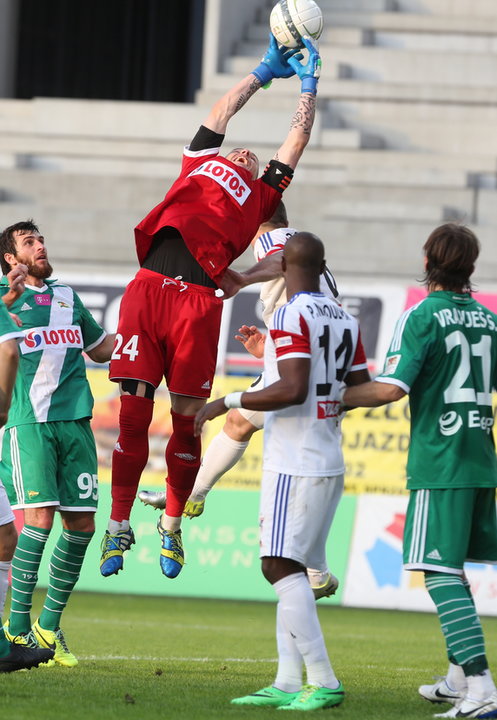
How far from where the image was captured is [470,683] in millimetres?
5953

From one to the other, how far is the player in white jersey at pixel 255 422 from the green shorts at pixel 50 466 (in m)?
0.39

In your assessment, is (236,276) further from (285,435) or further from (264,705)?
(264,705)

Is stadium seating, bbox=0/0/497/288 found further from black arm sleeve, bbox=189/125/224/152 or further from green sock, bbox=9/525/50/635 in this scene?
green sock, bbox=9/525/50/635

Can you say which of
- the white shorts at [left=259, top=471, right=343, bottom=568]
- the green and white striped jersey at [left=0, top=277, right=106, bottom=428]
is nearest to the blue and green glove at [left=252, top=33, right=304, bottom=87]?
the green and white striped jersey at [left=0, top=277, right=106, bottom=428]

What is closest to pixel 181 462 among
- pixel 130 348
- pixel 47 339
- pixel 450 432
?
pixel 130 348

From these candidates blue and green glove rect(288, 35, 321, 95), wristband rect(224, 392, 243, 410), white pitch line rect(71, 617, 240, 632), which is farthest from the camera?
white pitch line rect(71, 617, 240, 632)

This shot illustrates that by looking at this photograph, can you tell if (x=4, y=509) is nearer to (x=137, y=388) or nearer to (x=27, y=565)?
(x=137, y=388)

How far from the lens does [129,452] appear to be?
7.61m

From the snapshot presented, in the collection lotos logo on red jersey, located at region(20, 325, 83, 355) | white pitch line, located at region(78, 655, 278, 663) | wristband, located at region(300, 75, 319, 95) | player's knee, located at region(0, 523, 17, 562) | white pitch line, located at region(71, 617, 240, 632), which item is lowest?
white pitch line, located at region(71, 617, 240, 632)

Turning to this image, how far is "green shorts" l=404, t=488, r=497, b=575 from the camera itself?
602cm

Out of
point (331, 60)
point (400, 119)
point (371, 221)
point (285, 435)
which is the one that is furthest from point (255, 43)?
point (285, 435)

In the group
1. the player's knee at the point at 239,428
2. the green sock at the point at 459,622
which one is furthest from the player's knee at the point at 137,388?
the green sock at the point at 459,622

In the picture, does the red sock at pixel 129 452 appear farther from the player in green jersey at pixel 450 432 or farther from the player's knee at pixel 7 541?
the player in green jersey at pixel 450 432

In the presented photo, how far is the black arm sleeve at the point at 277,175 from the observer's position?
790cm
